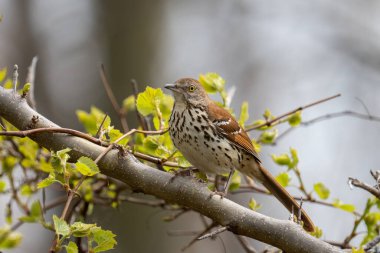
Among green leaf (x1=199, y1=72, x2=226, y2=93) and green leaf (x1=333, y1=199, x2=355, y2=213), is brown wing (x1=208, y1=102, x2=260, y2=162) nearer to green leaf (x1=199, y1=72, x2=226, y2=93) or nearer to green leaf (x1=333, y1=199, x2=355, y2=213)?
green leaf (x1=199, y1=72, x2=226, y2=93)

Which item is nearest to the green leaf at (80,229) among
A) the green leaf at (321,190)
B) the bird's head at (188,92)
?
the green leaf at (321,190)

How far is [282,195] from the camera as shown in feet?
10.8

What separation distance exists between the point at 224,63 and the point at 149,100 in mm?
6121

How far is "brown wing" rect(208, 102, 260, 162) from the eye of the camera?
3.34 meters

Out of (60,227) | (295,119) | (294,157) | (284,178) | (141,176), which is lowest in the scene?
(60,227)

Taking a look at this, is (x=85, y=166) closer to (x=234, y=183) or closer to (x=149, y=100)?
(x=149, y=100)

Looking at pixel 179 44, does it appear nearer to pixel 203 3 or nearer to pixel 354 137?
pixel 203 3

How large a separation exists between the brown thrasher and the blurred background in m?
2.08

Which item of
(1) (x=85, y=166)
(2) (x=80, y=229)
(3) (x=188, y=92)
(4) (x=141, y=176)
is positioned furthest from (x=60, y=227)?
(3) (x=188, y=92)

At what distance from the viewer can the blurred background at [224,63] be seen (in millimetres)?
6438

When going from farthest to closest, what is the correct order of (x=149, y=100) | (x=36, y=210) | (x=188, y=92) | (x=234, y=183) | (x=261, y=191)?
(x=188, y=92), (x=261, y=191), (x=234, y=183), (x=36, y=210), (x=149, y=100)

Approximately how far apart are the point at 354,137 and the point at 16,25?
4.24 meters

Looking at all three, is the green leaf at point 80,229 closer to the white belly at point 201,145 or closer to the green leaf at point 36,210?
the green leaf at point 36,210

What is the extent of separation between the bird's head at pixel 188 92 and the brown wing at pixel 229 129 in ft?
0.43
